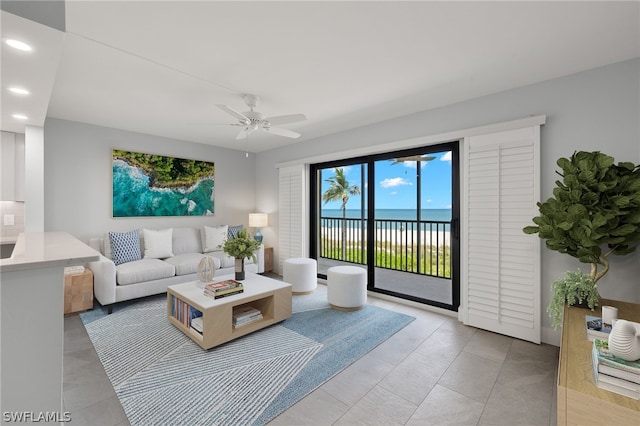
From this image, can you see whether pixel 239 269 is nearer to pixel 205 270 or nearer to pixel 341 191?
pixel 205 270

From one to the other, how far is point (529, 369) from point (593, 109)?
225cm

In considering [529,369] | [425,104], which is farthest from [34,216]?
[529,369]

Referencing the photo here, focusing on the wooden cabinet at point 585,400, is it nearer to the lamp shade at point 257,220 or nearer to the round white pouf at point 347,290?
the round white pouf at point 347,290

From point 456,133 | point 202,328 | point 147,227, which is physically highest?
point 456,133

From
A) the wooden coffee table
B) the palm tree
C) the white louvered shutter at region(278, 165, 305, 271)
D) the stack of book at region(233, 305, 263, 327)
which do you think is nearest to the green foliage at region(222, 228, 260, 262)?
the wooden coffee table

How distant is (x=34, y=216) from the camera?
311 centimetres

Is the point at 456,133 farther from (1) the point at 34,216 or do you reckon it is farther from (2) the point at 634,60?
(1) the point at 34,216

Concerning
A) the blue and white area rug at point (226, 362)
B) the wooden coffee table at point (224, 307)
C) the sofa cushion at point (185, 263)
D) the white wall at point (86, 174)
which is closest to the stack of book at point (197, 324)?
the wooden coffee table at point (224, 307)

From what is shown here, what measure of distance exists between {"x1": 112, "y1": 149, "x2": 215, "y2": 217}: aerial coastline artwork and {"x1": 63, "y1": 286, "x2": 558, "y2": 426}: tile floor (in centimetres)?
218

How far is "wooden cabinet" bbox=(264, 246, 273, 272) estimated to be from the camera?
5258mm

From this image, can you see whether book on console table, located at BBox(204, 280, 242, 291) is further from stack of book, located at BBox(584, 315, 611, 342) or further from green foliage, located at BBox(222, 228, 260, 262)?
stack of book, located at BBox(584, 315, 611, 342)

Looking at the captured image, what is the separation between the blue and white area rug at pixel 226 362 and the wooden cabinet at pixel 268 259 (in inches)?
80.1

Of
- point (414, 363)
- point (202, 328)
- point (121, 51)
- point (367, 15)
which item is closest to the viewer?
point (367, 15)

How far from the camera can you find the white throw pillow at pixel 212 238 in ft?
15.6
